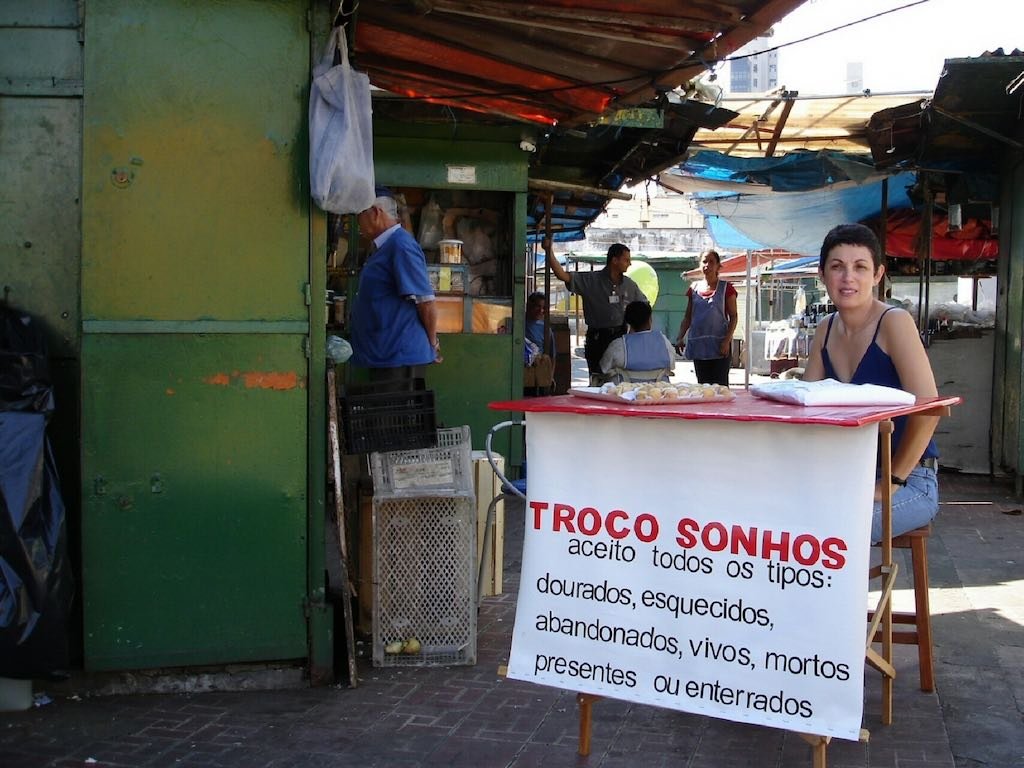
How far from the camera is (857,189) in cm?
1104

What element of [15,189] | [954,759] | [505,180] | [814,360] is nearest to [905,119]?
[505,180]

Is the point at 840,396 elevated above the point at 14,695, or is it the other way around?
the point at 840,396

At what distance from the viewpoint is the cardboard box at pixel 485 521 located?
206 inches

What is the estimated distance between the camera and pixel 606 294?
32.1 feet

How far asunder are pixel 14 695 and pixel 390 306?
8.24ft

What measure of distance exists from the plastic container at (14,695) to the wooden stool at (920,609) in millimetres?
3239

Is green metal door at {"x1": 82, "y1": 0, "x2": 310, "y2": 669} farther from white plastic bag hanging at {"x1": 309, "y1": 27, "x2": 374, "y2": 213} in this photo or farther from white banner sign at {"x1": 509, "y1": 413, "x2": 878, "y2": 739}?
white banner sign at {"x1": 509, "y1": 413, "x2": 878, "y2": 739}

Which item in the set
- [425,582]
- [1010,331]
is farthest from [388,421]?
[1010,331]

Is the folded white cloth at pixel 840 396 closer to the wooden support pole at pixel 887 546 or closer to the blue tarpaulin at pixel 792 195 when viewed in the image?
the wooden support pole at pixel 887 546

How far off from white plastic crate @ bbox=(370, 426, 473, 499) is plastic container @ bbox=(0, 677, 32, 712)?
1553 mm

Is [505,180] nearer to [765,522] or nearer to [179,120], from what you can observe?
[179,120]

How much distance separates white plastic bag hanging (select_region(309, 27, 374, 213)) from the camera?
402 cm

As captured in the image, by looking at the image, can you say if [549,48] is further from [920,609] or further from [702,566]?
[920,609]

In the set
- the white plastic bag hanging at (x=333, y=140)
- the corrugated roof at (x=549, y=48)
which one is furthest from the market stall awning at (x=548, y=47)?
the white plastic bag hanging at (x=333, y=140)
